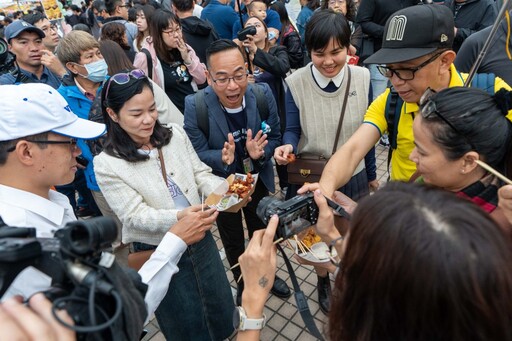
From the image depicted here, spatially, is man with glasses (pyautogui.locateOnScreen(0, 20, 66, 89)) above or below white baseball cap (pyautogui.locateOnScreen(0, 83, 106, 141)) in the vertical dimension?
below

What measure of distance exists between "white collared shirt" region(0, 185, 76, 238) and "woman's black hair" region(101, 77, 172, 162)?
23.5 inches

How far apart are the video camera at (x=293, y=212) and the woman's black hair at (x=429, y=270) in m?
0.61

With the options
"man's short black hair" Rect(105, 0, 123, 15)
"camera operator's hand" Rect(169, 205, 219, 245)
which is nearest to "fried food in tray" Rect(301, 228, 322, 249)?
"camera operator's hand" Rect(169, 205, 219, 245)

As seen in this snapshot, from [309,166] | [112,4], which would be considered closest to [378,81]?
[309,166]

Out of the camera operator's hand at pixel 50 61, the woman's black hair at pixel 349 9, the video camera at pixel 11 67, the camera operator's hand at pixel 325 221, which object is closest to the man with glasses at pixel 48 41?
the camera operator's hand at pixel 50 61

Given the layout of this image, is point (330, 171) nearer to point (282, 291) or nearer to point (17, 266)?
point (282, 291)

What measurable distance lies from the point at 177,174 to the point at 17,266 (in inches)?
56.9

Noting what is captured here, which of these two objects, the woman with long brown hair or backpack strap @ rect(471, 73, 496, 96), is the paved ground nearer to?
backpack strap @ rect(471, 73, 496, 96)

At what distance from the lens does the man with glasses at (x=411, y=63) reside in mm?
1872

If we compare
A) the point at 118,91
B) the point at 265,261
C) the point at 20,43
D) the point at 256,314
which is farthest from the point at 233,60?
the point at 20,43

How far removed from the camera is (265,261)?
4.55 ft

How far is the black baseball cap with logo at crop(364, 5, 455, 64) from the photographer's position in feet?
6.11

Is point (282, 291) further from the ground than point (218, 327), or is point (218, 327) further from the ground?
point (218, 327)

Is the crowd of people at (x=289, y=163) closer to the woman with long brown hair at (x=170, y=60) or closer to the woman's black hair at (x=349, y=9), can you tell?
the woman with long brown hair at (x=170, y=60)
